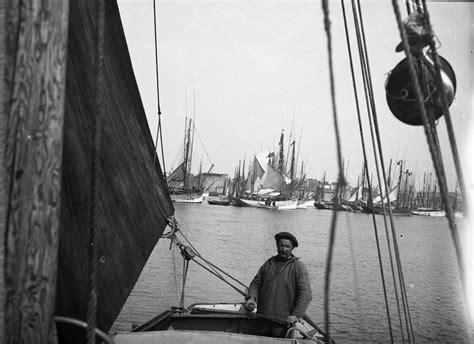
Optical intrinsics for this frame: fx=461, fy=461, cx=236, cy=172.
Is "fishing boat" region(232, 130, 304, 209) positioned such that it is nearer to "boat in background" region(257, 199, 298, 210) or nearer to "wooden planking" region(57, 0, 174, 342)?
"boat in background" region(257, 199, 298, 210)

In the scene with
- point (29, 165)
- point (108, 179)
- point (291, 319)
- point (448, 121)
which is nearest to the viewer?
point (29, 165)

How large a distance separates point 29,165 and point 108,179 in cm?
180

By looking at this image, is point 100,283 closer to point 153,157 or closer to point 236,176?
point 153,157

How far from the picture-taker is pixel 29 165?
173 cm

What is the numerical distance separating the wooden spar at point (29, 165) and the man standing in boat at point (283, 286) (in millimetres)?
3576

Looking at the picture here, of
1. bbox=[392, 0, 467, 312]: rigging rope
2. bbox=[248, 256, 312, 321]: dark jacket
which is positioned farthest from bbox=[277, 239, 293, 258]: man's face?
bbox=[392, 0, 467, 312]: rigging rope

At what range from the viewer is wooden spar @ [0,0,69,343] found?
172cm

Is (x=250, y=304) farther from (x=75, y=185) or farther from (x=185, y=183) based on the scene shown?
(x=185, y=183)

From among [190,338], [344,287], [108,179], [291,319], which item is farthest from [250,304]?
[344,287]

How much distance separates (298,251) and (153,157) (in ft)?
71.8

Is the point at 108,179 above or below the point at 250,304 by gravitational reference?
above

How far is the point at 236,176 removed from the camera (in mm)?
89750

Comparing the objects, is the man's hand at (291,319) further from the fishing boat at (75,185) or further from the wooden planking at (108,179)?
the wooden planking at (108,179)

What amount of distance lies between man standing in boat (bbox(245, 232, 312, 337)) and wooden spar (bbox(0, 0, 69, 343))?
3.58 m
